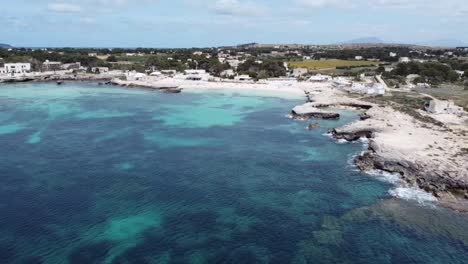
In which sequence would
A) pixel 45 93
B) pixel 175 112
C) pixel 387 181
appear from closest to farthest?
pixel 387 181
pixel 175 112
pixel 45 93

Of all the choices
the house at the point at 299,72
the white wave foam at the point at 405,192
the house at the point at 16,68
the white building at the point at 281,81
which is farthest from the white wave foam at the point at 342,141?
the house at the point at 16,68

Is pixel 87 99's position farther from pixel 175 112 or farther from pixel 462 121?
pixel 462 121

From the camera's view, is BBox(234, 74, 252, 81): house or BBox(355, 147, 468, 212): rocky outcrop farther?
BBox(234, 74, 252, 81): house

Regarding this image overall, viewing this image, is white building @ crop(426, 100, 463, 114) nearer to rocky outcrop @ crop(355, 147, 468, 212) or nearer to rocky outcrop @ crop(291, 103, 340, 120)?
rocky outcrop @ crop(291, 103, 340, 120)

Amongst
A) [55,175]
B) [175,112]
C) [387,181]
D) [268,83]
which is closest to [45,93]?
[175,112]

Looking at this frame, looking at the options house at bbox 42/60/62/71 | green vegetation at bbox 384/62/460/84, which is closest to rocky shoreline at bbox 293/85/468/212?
green vegetation at bbox 384/62/460/84

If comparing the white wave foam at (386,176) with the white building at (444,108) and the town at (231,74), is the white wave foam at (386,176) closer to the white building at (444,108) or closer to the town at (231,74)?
the white building at (444,108)

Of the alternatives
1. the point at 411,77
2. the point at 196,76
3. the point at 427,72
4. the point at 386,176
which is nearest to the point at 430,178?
the point at 386,176
